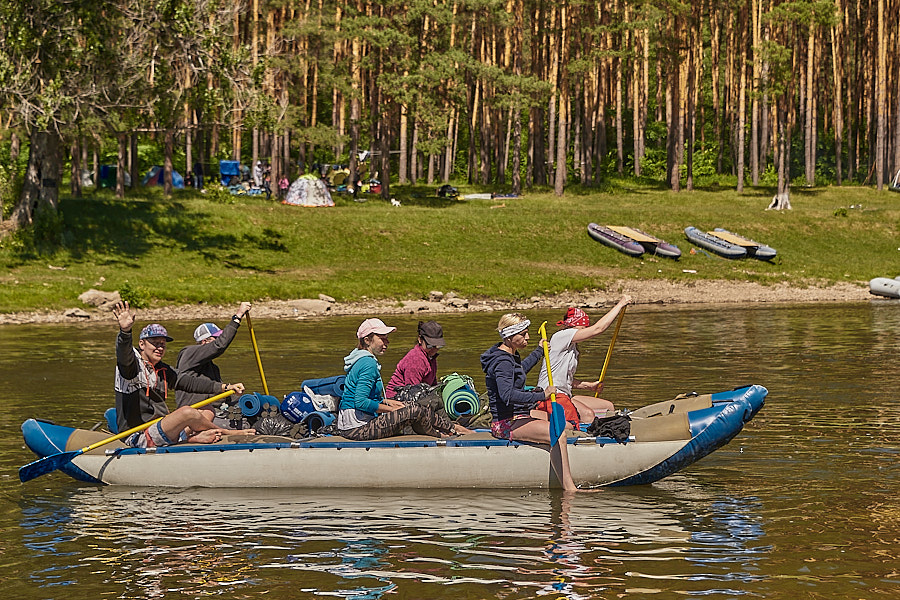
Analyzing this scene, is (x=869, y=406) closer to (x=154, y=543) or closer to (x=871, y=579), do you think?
(x=871, y=579)

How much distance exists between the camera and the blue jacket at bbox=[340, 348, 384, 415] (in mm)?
12211

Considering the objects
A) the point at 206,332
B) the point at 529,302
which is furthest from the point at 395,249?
the point at 206,332

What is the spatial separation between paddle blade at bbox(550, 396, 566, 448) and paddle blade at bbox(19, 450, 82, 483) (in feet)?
17.4

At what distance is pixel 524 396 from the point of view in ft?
39.9

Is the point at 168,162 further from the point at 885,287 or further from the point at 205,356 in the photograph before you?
the point at 205,356

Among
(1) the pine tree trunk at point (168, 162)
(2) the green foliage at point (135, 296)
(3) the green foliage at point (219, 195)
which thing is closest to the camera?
(2) the green foliage at point (135, 296)

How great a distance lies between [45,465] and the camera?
1266 cm

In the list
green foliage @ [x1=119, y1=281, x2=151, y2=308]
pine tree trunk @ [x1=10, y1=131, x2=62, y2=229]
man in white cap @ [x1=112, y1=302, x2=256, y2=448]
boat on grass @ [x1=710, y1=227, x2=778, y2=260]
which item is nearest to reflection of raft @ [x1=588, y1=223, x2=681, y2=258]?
boat on grass @ [x1=710, y1=227, x2=778, y2=260]

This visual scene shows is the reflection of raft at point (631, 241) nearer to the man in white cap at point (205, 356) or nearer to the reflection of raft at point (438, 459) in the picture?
the reflection of raft at point (438, 459)

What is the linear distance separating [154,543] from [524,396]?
4.03 metres

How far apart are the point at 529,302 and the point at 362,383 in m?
24.0

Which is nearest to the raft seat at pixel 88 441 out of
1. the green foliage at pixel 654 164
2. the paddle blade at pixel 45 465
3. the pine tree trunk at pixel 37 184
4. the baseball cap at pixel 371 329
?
the paddle blade at pixel 45 465

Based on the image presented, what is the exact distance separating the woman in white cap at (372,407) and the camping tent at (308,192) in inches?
1416

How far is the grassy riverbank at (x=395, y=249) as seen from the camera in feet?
117
